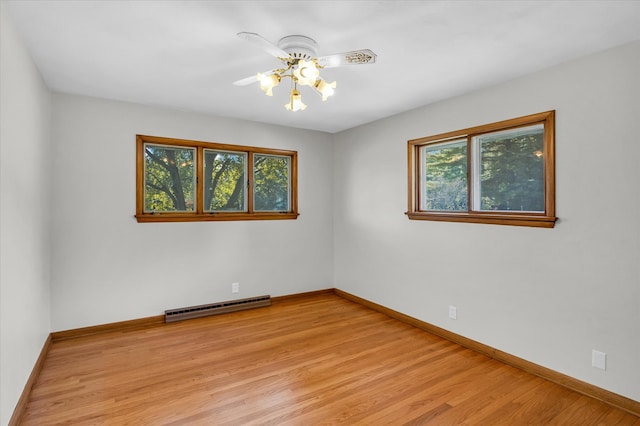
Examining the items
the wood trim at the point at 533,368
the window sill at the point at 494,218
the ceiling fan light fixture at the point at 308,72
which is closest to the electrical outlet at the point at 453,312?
the wood trim at the point at 533,368

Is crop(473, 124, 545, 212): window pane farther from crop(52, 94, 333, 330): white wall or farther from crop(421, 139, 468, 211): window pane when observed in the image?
crop(52, 94, 333, 330): white wall

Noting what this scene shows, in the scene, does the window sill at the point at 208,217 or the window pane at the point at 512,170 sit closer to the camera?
the window pane at the point at 512,170

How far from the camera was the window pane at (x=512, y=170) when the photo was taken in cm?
284

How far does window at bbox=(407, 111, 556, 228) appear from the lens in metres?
2.78

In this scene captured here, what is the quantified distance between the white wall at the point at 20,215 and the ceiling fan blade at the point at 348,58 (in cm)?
178

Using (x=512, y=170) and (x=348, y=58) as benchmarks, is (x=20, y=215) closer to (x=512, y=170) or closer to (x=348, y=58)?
(x=348, y=58)

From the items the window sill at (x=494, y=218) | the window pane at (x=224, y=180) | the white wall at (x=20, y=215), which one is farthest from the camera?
the window pane at (x=224, y=180)

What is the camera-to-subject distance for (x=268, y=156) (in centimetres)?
471

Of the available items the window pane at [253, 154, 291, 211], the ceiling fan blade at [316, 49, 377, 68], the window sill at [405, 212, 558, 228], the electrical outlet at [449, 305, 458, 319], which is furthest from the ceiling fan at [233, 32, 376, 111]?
the electrical outlet at [449, 305, 458, 319]

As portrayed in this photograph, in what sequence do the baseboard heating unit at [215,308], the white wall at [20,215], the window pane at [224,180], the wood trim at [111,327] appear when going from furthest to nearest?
the window pane at [224,180], the baseboard heating unit at [215,308], the wood trim at [111,327], the white wall at [20,215]

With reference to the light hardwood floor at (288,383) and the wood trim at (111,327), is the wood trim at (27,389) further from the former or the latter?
the wood trim at (111,327)

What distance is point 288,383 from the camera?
2.58 m

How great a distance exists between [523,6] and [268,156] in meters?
3.38

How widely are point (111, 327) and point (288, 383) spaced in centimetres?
222
